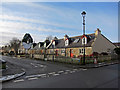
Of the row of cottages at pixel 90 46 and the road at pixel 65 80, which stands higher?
the row of cottages at pixel 90 46

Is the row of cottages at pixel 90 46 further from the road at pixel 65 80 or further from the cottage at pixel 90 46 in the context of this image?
the road at pixel 65 80

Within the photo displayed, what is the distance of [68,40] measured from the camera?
29297mm

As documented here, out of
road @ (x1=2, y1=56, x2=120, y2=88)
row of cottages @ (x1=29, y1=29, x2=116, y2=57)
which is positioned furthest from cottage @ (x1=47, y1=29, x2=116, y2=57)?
road @ (x1=2, y1=56, x2=120, y2=88)

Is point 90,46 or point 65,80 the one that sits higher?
point 90,46

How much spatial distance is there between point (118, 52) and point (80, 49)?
1006 centimetres

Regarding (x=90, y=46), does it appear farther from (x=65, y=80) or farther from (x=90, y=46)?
(x=65, y=80)

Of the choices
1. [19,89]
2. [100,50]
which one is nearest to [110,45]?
[100,50]

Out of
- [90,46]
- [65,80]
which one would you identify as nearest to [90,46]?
[90,46]

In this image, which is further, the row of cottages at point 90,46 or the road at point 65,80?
the row of cottages at point 90,46

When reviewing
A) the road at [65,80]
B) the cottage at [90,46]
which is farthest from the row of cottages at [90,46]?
the road at [65,80]

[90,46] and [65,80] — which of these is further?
[90,46]

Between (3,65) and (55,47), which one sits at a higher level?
(55,47)

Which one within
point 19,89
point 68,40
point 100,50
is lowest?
point 19,89

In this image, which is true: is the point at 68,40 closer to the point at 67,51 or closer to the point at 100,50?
the point at 67,51
